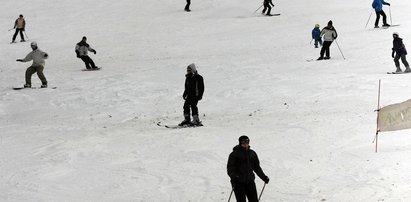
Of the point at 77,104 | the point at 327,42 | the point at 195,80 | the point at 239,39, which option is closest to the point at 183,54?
the point at 239,39

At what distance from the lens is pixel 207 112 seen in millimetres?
16344

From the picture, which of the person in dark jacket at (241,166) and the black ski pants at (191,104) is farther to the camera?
the black ski pants at (191,104)

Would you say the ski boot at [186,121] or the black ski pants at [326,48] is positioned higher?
the black ski pants at [326,48]

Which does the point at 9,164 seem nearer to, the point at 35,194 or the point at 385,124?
the point at 35,194

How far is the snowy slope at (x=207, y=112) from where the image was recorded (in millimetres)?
10430

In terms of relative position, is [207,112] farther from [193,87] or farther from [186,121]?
[193,87]

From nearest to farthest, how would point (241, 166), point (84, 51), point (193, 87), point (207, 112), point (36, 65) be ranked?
point (241, 166), point (193, 87), point (207, 112), point (36, 65), point (84, 51)

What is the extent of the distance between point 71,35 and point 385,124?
22629 millimetres

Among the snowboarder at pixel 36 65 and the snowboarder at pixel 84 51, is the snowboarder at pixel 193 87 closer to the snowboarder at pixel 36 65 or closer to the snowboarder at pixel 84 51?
the snowboarder at pixel 36 65

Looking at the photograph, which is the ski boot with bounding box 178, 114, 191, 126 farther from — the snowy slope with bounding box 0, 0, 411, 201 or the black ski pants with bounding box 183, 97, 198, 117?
the snowy slope with bounding box 0, 0, 411, 201

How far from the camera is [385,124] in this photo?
11555mm

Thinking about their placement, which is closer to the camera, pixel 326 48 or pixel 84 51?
pixel 326 48

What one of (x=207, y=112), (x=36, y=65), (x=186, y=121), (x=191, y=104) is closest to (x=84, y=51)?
(x=36, y=65)

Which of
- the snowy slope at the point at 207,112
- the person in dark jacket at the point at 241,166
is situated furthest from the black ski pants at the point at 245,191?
the snowy slope at the point at 207,112
